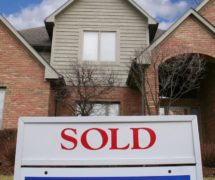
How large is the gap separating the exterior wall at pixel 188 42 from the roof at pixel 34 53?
14.7 ft

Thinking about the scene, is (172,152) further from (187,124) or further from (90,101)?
(90,101)

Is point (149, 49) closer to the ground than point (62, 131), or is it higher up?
higher up

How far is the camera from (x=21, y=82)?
14898 mm

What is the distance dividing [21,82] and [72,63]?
9.65ft

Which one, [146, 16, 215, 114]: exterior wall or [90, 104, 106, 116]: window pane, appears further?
[90, 104, 106, 116]: window pane

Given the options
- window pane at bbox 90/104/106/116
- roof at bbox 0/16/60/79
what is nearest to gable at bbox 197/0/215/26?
window pane at bbox 90/104/106/116

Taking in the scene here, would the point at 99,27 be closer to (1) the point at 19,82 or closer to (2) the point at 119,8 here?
(2) the point at 119,8

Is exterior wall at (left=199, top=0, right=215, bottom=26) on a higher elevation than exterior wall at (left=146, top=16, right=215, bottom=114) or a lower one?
higher

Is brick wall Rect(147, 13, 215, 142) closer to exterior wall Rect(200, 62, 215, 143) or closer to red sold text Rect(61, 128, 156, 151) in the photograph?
exterior wall Rect(200, 62, 215, 143)

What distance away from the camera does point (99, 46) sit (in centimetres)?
1764

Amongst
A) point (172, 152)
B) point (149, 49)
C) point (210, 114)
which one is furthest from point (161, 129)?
point (210, 114)

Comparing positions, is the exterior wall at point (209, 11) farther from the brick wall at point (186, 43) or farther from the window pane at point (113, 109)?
the window pane at point (113, 109)

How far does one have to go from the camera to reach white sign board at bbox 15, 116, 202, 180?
2359mm

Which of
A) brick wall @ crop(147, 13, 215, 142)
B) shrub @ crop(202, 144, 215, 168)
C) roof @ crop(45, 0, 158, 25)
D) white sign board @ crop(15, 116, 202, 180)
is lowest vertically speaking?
white sign board @ crop(15, 116, 202, 180)
